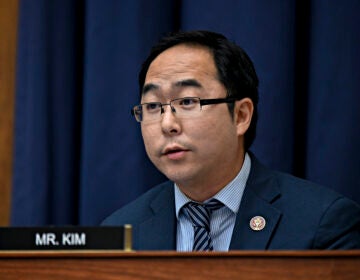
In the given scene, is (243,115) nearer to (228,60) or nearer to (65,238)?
(228,60)

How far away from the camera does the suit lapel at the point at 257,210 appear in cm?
143

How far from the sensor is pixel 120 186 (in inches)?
70.4

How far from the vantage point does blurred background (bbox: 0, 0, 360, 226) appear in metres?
1.70

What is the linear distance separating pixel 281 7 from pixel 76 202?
29.4 inches

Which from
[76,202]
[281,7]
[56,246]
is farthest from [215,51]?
[56,246]

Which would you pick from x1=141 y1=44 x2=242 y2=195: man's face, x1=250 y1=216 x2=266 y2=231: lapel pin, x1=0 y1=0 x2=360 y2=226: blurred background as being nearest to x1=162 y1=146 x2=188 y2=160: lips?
x1=141 y1=44 x2=242 y2=195: man's face

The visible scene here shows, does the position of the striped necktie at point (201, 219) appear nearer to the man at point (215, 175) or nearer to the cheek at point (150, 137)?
the man at point (215, 175)

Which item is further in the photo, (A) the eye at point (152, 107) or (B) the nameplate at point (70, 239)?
(A) the eye at point (152, 107)

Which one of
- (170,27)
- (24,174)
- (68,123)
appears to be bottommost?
(24,174)

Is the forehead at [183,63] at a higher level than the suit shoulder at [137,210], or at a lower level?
higher

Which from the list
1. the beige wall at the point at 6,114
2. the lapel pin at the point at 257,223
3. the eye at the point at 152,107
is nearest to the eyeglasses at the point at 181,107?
the eye at the point at 152,107

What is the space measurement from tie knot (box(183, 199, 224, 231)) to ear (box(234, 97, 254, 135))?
177 millimetres

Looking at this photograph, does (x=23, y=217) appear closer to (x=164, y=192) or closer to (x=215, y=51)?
(x=164, y=192)

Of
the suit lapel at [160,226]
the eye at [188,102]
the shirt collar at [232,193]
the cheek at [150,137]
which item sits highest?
the eye at [188,102]
